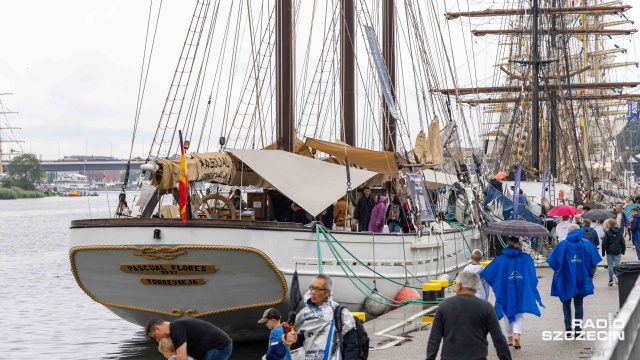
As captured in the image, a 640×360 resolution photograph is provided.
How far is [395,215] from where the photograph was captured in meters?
22.6

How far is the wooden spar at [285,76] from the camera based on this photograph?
22547 mm

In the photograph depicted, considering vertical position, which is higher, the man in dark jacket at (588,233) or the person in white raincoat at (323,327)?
the man in dark jacket at (588,233)

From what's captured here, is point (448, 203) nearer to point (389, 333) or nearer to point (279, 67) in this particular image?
point (279, 67)

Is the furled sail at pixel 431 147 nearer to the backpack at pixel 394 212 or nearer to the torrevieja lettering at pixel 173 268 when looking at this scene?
the backpack at pixel 394 212

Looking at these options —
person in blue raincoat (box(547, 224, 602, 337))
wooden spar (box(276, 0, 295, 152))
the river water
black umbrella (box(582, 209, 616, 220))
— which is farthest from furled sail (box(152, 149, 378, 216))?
black umbrella (box(582, 209, 616, 220))

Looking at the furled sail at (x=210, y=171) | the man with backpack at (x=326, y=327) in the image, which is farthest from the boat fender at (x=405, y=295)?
the man with backpack at (x=326, y=327)

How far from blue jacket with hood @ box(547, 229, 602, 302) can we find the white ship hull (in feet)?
16.9

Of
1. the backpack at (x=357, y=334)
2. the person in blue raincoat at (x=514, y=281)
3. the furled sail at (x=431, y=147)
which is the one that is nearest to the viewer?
the backpack at (x=357, y=334)

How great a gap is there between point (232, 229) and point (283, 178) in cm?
299

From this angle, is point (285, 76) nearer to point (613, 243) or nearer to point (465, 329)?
point (613, 243)

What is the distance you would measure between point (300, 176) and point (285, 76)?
313 cm

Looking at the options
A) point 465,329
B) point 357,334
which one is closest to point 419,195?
point 357,334

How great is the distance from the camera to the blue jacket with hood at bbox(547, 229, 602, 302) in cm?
1423

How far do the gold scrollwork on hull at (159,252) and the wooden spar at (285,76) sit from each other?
5504mm
